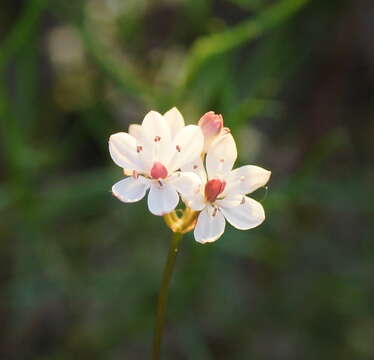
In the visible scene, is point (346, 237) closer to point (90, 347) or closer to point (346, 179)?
point (346, 179)

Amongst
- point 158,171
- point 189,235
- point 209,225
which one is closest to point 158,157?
point 158,171

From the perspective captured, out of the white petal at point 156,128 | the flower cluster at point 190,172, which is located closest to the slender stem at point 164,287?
the flower cluster at point 190,172

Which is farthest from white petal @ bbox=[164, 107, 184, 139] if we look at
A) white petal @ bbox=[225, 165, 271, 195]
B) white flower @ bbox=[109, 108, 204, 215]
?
white petal @ bbox=[225, 165, 271, 195]

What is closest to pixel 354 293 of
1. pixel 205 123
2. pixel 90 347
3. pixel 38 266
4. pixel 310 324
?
pixel 310 324

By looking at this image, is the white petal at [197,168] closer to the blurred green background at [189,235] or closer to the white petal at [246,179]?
the white petal at [246,179]

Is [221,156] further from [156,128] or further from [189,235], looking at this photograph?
[189,235]

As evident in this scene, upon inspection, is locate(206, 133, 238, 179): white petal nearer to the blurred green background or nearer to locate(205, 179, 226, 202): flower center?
locate(205, 179, 226, 202): flower center

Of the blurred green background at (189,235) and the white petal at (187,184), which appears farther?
the blurred green background at (189,235)
